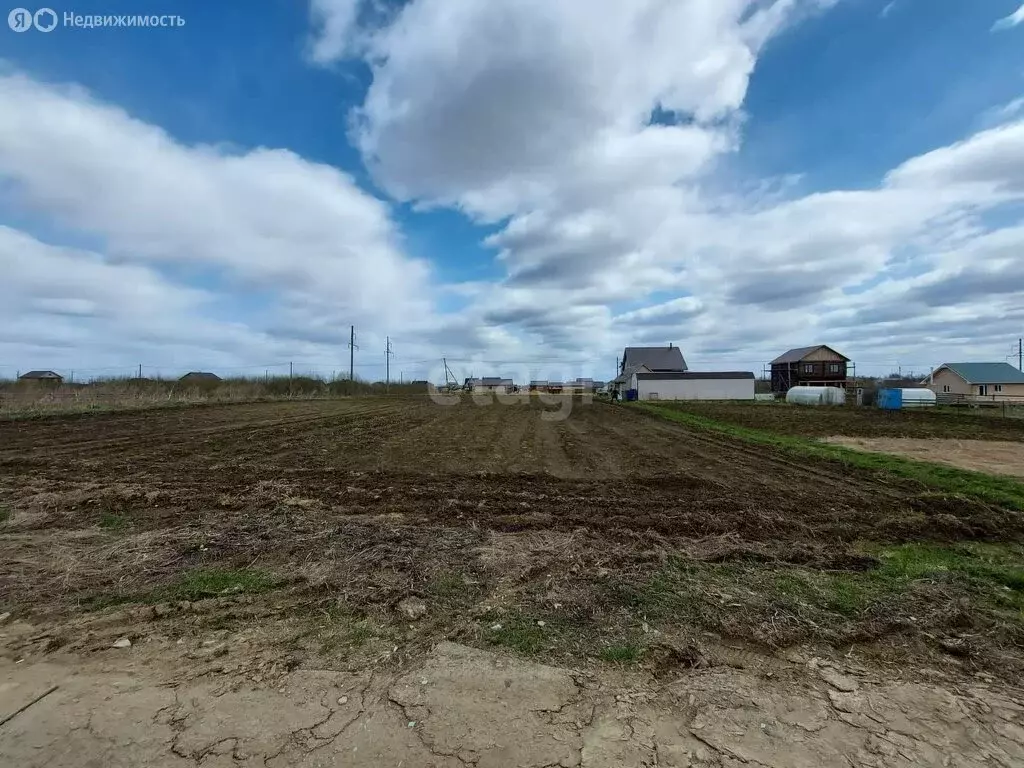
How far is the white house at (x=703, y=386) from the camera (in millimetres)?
49000

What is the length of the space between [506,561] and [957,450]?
1451cm

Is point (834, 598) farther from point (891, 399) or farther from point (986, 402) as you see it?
point (986, 402)

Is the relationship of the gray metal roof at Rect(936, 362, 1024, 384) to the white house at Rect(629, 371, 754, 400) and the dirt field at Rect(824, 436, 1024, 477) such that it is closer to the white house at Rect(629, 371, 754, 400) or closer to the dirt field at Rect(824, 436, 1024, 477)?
the white house at Rect(629, 371, 754, 400)

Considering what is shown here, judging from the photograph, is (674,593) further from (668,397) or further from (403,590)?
(668,397)

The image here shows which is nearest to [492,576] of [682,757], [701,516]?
[682,757]

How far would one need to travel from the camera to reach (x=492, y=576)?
4270mm

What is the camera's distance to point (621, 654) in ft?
9.86

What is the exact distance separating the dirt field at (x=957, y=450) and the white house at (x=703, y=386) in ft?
112

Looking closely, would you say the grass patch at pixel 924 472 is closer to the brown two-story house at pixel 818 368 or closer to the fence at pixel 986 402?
the fence at pixel 986 402

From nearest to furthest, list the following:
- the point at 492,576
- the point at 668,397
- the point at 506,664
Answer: the point at 506,664 → the point at 492,576 → the point at 668,397

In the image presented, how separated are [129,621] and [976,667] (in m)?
5.55

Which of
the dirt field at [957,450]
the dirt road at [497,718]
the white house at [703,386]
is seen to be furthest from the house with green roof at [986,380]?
the dirt road at [497,718]

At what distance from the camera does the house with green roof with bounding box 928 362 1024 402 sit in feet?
153

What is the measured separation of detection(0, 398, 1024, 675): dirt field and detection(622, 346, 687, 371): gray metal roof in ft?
191
